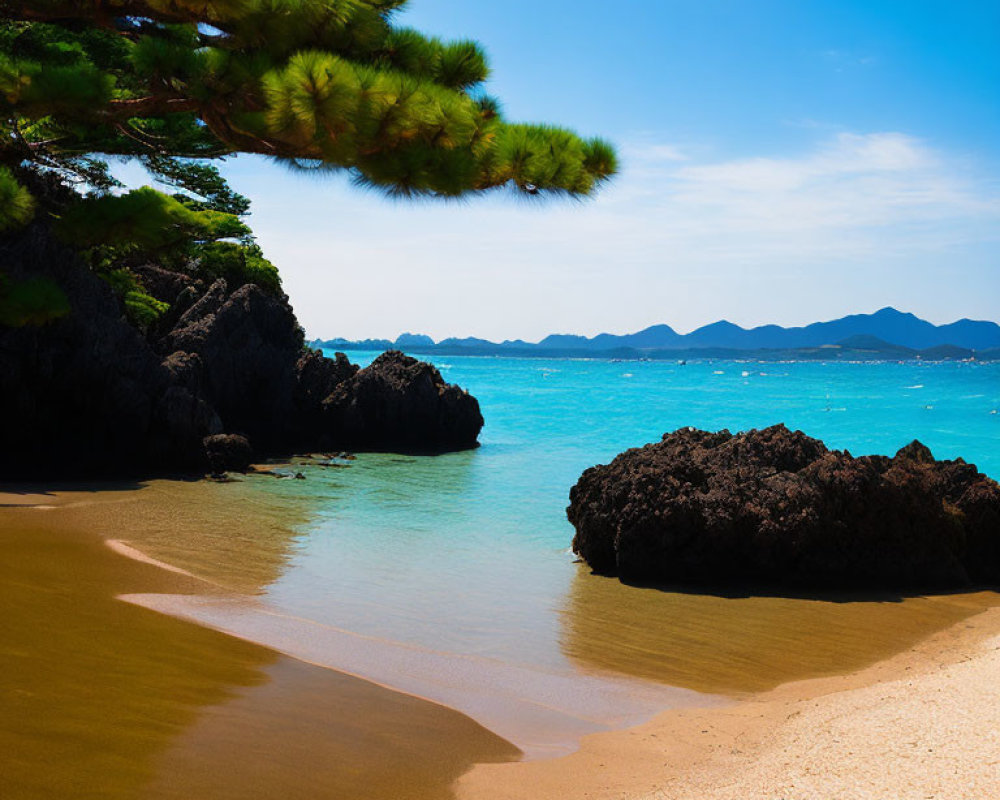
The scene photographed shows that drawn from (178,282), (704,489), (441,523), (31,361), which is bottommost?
(441,523)

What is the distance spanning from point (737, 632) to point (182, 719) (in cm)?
423

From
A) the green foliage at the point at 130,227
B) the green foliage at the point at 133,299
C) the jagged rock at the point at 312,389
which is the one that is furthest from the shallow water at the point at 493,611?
the jagged rock at the point at 312,389

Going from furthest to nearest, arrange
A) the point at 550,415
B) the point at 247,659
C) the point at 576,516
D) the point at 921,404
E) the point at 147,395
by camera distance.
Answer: the point at 921,404, the point at 550,415, the point at 147,395, the point at 576,516, the point at 247,659

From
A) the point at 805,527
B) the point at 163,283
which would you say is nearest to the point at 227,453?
the point at 163,283

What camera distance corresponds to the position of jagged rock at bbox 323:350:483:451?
20859mm

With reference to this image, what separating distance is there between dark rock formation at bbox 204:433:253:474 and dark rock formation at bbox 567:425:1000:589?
8362mm

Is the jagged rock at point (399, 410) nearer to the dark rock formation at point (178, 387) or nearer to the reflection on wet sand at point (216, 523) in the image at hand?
the dark rock formation at point (178, 387)

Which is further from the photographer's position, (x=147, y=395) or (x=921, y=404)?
(x=921, y=404)

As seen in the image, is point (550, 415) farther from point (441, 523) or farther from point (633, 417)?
point (441, 523)

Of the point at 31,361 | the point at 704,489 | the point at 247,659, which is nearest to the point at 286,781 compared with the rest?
the point at 247,659

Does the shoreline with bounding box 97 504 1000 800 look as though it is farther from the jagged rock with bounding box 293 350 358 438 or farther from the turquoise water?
the jagged rock with bounding box 293 350 358 438

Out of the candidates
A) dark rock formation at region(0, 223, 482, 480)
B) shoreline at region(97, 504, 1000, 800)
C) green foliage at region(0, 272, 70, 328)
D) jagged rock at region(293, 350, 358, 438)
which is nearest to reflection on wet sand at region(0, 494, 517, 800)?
shoreline at region(97, 504, 1000, 800)

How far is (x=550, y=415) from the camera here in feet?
125

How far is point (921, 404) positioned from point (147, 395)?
49.3m
